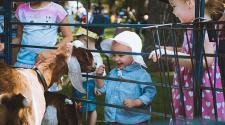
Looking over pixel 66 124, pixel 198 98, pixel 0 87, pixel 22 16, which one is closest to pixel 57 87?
pixel 66 124

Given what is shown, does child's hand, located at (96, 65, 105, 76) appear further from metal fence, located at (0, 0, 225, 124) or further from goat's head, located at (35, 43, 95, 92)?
metal fence, located at (0, 0, 225, 124)

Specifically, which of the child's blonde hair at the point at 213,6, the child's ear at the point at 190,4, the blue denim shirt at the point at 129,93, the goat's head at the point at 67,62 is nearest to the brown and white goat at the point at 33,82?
the goat's head at the point at 67,62

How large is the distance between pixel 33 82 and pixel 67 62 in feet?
2.64

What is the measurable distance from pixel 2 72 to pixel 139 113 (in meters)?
1.33

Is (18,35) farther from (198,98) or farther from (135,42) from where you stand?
(198,98)

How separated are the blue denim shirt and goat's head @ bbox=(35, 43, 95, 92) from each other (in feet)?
1.07

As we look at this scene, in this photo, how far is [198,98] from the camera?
12.3 ft

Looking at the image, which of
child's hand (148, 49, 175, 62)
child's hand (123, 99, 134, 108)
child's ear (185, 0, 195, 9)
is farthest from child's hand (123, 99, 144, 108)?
child's ear (185, 0, 195, 9)

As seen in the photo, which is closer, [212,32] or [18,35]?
[212,32]

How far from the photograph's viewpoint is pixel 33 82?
4750 millimetres

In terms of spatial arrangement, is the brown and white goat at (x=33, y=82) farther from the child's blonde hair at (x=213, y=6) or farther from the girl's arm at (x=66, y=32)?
the child's blonde hair at (x=213, y=6)

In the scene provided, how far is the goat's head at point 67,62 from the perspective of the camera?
538 centimetres

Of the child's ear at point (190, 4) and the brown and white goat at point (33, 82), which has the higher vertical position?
the child's ear at point (190, 4)

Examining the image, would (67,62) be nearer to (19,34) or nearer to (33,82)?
(33,82)
